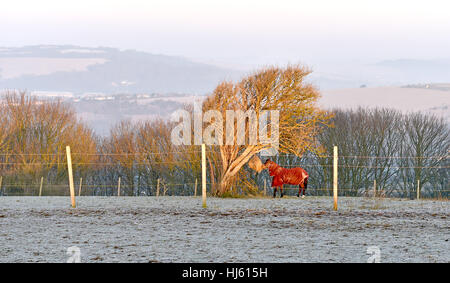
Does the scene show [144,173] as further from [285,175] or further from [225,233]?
[225,233]

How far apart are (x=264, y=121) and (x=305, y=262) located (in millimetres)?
16471

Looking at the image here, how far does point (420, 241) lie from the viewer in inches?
482

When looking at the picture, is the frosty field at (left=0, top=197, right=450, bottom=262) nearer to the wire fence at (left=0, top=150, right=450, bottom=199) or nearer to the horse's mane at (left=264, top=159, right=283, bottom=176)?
the horse's mane at (left=264, top=159, right=283, bottom=176)

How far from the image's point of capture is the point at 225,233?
1327 cm

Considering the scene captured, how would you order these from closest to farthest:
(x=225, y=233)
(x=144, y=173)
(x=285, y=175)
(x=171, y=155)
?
(x=225, y=233) → (x=285, y=175) → (x=171, y=155) → (x=144, y=173)

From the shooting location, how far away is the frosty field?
34.4 feet

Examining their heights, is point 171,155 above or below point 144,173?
above

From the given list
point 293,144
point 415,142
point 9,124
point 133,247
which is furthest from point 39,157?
point 133,247

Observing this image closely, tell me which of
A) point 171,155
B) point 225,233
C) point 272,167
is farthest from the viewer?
point 171,155

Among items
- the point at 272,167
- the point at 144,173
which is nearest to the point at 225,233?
the point at 272,167


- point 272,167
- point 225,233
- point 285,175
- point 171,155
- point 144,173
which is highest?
point 171,155

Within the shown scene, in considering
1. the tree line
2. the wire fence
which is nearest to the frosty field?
the wire fence
